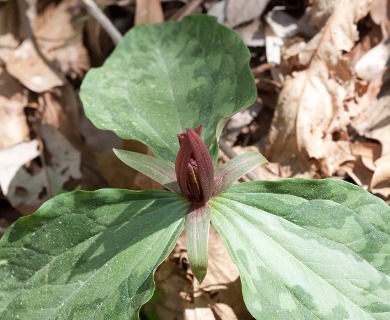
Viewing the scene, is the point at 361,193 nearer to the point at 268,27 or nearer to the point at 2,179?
the point at 268,27

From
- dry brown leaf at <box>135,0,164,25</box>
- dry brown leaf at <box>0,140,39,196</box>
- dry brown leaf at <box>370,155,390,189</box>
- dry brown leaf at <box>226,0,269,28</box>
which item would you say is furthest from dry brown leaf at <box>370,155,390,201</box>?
dry brown leaf at <box>0,140,39,196</box>

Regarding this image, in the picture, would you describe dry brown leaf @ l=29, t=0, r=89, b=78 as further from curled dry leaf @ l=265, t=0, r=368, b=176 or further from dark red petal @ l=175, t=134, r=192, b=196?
dark red petal @ l=175, t=134, r=192, b=196

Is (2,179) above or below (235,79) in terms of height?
below

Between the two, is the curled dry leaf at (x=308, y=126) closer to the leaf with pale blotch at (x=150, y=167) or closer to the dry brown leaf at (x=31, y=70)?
the leaf with pale blotch at (x=150, y=167)

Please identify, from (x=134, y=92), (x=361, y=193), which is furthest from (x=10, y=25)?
(x=361, y=193)

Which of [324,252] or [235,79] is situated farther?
[235,79]

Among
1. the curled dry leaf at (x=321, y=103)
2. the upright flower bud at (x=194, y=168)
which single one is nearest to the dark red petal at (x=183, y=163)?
the upright flower bud at (x=194, y=168)

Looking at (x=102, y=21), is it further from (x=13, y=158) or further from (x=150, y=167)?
(x=150, y=167)
